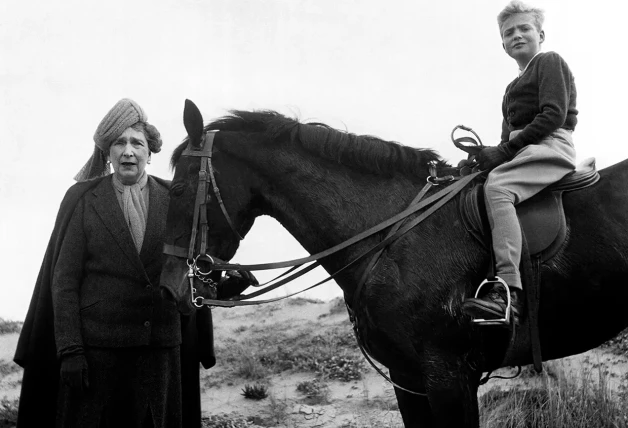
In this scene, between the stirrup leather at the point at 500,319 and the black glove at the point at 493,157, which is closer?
the stirrup leather at the point at 500,319

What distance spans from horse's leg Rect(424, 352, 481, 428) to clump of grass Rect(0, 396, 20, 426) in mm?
5790

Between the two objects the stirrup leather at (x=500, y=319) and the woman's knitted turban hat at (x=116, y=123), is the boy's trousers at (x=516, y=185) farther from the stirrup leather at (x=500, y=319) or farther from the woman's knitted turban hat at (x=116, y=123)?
the woman's knitted turban hat at (x=116, y=123)

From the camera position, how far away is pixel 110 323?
164 inches

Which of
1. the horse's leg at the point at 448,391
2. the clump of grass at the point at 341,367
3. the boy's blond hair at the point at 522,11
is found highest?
the boy's blond hair at the point at 522,11

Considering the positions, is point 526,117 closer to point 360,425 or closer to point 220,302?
point 220,302

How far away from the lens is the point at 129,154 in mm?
4305

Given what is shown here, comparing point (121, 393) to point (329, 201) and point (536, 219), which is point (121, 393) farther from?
point (536, 219)

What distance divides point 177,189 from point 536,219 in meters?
2.27

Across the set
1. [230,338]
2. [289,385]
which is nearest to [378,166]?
[289,385]

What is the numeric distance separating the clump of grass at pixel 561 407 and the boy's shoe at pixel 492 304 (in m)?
2.60

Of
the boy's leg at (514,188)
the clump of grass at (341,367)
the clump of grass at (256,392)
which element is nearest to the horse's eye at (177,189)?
the boy's leg at (514,188)

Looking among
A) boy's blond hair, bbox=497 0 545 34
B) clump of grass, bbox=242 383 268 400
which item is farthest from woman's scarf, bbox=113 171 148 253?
clump of grass, bbox=242 383 268 400

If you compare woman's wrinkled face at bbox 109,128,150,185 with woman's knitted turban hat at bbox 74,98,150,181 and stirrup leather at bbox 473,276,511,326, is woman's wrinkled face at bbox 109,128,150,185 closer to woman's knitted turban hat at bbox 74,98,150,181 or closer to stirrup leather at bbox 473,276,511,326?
woman's knitted turban hat at bbox 74,98,150,181

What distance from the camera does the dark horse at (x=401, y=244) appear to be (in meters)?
3.59
